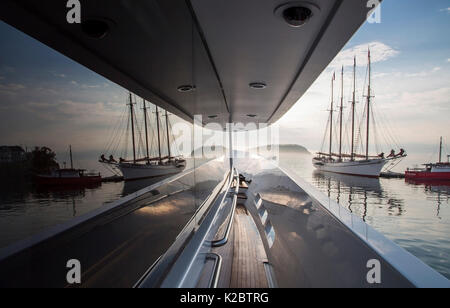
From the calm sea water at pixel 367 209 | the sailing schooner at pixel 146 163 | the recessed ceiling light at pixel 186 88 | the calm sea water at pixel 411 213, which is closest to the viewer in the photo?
the calm sea water at pixel 367 209

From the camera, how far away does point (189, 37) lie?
1799mm

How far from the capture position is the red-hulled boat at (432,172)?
89.7ft

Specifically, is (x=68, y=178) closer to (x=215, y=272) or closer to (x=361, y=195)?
(x=215, y=272)

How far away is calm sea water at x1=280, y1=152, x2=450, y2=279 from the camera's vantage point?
32.4 feet

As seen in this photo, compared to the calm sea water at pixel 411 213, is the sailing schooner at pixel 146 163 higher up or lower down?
higher up

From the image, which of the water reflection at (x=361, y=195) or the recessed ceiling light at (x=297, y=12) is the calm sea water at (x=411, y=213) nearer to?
the water reflection at (x=361, y=195)

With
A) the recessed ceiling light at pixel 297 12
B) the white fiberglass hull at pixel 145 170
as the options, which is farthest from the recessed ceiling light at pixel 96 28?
the recessed ceiling light at pixel 297 12

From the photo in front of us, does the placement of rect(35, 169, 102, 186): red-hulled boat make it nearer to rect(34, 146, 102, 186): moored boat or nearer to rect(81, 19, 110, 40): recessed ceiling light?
rect(34, 146, 102, 186): moored boat

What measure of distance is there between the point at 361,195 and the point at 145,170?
2629 cm

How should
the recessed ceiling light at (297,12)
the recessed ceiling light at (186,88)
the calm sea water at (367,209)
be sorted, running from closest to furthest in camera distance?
1. the calm sea water at (367,209)
2. the recessed ceiling light at (297,12)
3. the recessed ceiling light at (186,88)

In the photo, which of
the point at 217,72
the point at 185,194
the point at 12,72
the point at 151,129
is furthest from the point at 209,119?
the point at 12,72

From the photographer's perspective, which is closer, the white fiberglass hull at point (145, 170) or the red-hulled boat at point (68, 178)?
the red-hulled boat at point (68, 178)
